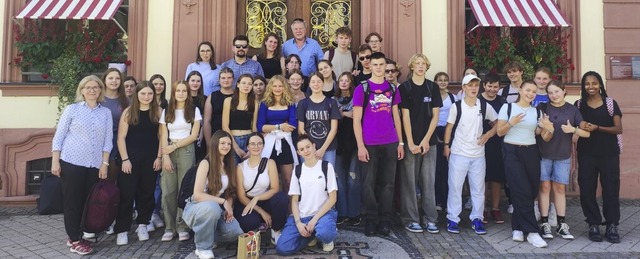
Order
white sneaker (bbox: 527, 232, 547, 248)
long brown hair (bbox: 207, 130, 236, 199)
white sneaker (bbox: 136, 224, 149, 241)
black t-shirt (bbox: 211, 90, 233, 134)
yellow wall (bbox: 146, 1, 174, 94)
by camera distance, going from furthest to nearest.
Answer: yellow wall (bbox: 146, 1, 174, 94)
black t-shirt (bbox: 211, 90, 233, 134)
white sneaker (bbox: 136, 224, 149, 241)
white sneaker (bbox: 527, 232, 547, 248)
long brown hair (bbox: 207, 130, 236, 199)

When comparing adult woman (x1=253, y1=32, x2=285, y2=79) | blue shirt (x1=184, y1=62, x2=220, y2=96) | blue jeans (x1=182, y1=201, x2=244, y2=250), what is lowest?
blue jeans (x1=182, y1=201, x2=244, y2=250)

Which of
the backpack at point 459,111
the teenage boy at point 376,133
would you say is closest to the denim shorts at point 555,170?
the backpack at point 459,111

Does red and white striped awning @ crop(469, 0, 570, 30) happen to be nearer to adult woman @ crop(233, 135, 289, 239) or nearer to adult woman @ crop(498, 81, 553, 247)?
adult woman @ crop(498, 81, 553, 247)

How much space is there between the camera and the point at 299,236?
470 centimetres

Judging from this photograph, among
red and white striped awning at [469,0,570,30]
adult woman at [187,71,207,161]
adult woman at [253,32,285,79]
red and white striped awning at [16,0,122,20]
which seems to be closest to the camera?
adult woman at [187,71,207,161]

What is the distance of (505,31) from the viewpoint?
7582mm

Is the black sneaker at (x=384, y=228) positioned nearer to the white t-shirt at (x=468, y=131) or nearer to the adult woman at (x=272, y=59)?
the white t-shirt at (x=468, y=131)

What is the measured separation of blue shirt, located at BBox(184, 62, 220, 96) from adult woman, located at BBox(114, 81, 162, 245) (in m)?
1.10

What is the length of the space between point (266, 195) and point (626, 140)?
244 inches

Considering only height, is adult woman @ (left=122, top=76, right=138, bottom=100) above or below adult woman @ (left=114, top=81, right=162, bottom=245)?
above

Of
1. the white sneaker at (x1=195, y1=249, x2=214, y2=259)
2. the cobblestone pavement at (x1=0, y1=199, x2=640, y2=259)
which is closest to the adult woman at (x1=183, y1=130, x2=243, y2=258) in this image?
the white sneaker at (x1=195, y1=249, x2=214, y2=259)

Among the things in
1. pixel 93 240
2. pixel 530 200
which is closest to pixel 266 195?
pixel 93 240

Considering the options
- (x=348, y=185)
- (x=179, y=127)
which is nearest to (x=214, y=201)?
(x=179, y=127)

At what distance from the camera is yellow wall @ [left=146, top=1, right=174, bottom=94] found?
7445 millimetres
